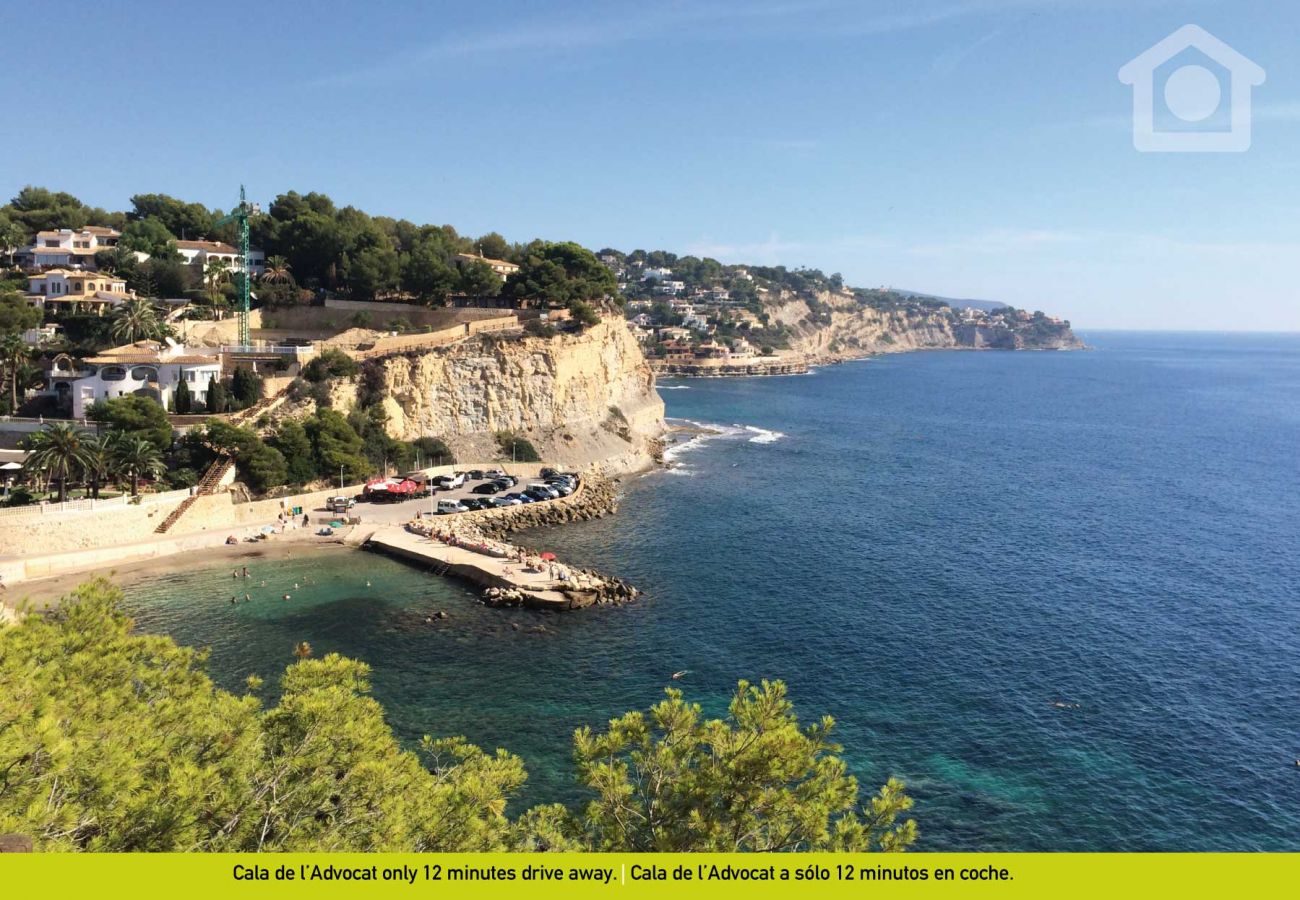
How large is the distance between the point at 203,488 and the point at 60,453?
334 inches

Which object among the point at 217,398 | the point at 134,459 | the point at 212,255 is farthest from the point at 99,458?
the point at 212,255

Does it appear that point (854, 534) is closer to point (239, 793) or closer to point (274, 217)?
point (239, 793)

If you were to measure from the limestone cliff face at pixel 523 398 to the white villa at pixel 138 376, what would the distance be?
9916 mm

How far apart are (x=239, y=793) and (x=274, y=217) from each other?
9267 cm

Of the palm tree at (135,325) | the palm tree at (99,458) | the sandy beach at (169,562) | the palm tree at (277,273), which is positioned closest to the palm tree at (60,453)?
the palm tree at (99,458)

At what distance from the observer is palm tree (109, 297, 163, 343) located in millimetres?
65375

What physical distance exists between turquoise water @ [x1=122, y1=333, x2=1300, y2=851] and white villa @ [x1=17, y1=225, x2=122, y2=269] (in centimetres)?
5682

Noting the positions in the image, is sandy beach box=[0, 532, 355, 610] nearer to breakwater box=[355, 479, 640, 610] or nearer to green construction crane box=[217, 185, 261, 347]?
breakwater box=[355, 479, 640, 610]

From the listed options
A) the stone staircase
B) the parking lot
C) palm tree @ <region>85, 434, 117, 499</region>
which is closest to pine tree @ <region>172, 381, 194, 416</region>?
the stone staircase

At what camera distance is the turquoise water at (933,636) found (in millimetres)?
28438

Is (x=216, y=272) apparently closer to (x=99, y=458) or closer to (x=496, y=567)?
(x=99, y=458)

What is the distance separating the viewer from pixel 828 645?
38.9 metres
